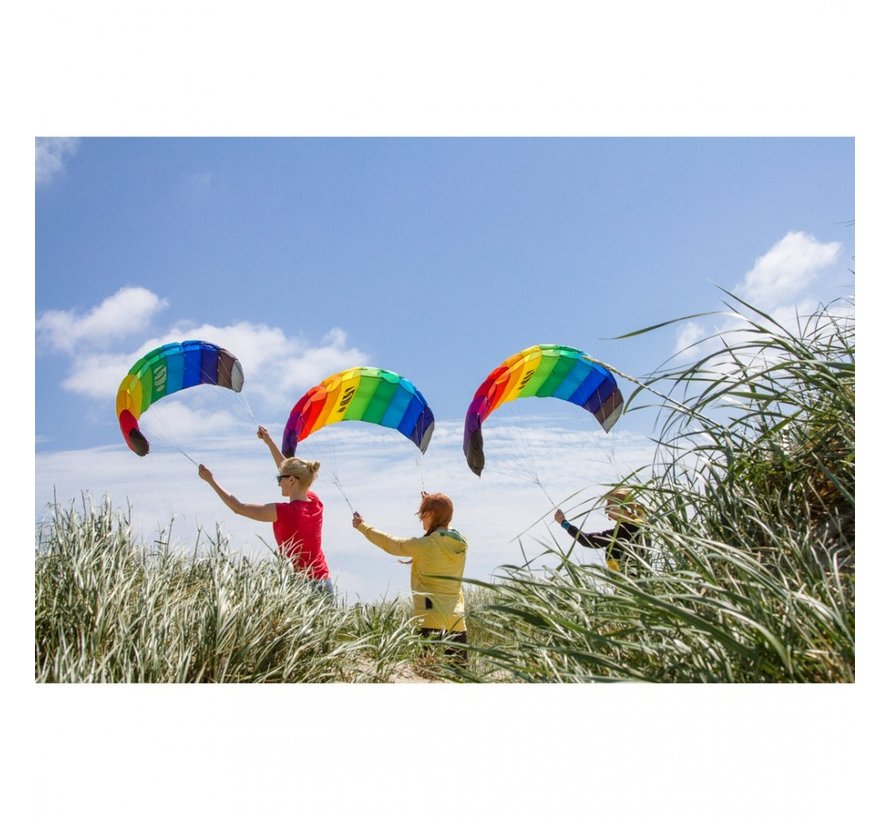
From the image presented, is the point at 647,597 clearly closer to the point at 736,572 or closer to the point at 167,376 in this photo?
the point at 736,572

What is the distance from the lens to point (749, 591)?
2.22 metres

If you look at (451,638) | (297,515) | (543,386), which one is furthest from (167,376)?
(451,638)

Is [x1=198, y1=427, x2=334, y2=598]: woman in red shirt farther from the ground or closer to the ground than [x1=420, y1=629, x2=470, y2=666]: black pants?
farther from the ground

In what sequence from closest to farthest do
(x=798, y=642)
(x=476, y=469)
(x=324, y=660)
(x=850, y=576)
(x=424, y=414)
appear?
1. (x=798, y=642)
2. (x=850, y=576)
3. (x=324, y=660)
4. (x=476, y=469)
5. (x=424, y=414)

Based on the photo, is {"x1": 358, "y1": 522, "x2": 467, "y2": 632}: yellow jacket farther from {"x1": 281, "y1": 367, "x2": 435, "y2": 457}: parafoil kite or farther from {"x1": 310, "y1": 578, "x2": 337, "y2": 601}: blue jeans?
{"x1": 281, "y1": 367, "x2": 435, "y2": 457}: parafoil kite

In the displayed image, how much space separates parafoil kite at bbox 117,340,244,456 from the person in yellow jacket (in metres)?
4.23

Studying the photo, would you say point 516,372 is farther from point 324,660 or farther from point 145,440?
point 324,660

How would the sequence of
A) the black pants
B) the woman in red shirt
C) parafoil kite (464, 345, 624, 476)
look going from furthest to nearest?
1. parafoil kite (464, 345, 624, 476)
2. the woman in red shirt
3. the black pants

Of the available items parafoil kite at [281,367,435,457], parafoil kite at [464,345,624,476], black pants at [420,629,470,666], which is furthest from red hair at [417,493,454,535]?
parafoil kite at [281,367,435,457]

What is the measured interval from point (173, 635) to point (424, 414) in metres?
6.61

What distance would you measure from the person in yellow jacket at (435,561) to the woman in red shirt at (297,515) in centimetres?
42

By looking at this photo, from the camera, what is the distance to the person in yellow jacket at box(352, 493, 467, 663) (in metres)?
4.26

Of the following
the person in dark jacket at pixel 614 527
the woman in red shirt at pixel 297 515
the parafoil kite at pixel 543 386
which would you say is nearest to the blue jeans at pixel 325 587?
the woman in red shirt at pixel 297 515
